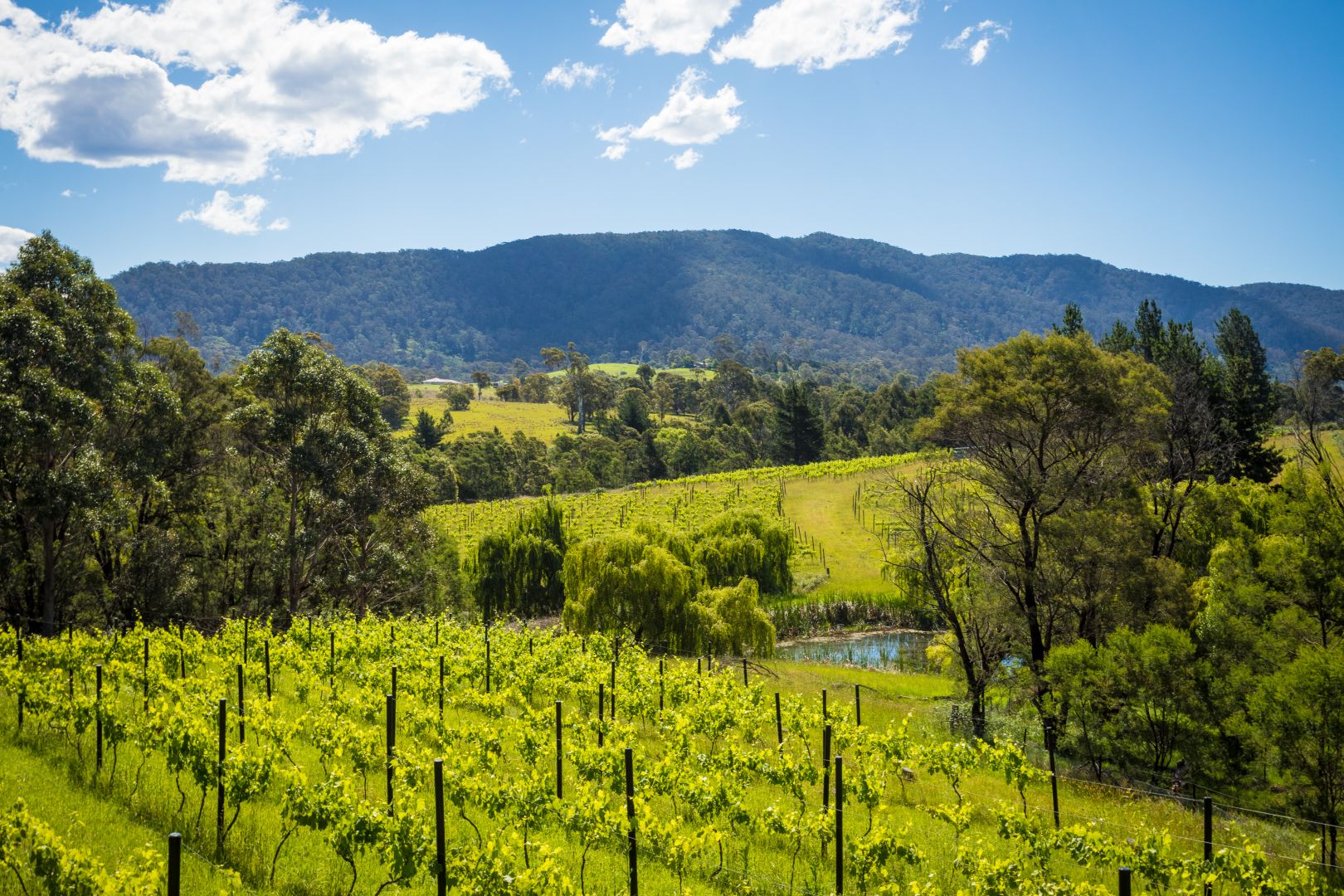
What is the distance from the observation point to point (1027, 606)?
77.3ft

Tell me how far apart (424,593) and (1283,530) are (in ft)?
104

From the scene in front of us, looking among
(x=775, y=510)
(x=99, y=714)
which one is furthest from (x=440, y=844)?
(x=775, y=510)

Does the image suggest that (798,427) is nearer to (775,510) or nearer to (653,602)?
(775,510)

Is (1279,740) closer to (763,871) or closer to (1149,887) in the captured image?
(1149,887)

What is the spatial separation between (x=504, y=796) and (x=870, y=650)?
33015mm

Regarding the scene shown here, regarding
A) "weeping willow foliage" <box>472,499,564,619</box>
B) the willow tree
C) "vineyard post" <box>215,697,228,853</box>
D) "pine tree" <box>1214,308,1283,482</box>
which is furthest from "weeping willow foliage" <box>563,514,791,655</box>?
"pine tree" <box>1214,308,1283,482</box>

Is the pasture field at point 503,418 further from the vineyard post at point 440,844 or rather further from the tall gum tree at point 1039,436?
the vineyard post at point 440,844

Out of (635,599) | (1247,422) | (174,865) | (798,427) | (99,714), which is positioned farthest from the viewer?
(798,427)

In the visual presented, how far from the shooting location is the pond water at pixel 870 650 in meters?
37.6

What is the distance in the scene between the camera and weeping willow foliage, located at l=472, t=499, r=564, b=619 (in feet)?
135

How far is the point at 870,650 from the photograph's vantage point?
39.7 meters

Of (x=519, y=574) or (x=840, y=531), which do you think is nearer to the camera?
(x=519, y=574)

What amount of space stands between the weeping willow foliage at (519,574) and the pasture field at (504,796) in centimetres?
2296

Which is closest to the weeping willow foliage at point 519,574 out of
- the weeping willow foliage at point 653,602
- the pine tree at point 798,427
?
the weeping willow foliage at point 653,602
